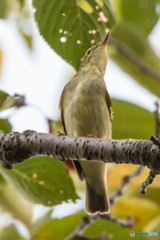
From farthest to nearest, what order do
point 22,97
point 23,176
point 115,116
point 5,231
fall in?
point 115,116, point 5,231, point 23,176, point 22,97

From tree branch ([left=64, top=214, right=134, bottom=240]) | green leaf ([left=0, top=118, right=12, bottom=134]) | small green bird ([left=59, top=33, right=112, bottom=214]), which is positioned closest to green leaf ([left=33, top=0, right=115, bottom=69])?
green leaf ([left=0, top=118, right=12, bottom=134])

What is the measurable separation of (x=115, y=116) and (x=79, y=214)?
942mm

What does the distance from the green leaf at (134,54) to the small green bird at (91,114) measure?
42 cm

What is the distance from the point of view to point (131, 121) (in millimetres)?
3568

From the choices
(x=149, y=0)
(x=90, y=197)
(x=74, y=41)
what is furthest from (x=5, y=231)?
(x=149, y=0)

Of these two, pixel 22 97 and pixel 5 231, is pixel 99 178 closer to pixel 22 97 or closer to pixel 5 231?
pixel 5 231

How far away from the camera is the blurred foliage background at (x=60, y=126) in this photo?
249 cm

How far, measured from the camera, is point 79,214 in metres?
3.40

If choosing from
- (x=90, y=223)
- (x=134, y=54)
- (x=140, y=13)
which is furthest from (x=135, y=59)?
(x=90, y=223)

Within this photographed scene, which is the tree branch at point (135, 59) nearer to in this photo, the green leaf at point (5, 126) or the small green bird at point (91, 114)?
the small green bird at point (91, 114)

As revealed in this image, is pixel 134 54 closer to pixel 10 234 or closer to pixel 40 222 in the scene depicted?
pixel 40 222

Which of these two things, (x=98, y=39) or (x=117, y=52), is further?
(x=117, y=52)

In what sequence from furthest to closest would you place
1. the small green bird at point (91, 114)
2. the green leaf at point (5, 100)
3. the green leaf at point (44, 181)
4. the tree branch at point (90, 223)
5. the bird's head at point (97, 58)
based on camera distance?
the bird's head at point (97, 58)
the small green bird at point (91, 114)
the tree branch at point (90, 223)
the green leaf at point (44, 181)
the green leaf at point (5, 100)

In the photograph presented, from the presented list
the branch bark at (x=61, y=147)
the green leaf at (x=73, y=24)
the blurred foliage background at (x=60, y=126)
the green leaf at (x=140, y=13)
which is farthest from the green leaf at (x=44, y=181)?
the green leaf at (x=140, y=13)
